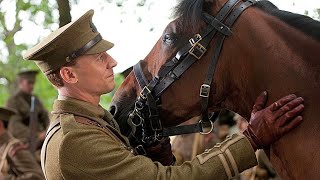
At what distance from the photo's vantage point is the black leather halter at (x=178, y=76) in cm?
278

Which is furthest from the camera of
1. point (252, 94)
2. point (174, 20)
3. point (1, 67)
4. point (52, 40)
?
point (1, 67)

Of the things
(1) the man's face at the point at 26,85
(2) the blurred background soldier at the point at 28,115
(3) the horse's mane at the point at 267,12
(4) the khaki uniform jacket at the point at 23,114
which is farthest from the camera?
(1) the man's face at the point at 26,85

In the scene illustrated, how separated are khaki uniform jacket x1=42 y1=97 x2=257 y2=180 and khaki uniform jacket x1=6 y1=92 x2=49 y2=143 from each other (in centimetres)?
661

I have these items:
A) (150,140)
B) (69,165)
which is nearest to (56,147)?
(69,165)

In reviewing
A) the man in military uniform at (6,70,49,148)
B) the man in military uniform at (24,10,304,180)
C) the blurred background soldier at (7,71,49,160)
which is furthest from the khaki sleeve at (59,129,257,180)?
the man in military uniform at (6,70,49,148)

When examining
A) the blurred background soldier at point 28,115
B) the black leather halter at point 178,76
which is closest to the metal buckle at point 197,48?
the black leather halter at point 178,76

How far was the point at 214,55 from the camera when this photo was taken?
2.78 m

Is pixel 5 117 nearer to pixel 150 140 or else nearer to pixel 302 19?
pixel 150 140

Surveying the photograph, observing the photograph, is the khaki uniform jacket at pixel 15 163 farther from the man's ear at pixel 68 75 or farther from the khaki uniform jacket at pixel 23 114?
the man's ear at pixel 68 75

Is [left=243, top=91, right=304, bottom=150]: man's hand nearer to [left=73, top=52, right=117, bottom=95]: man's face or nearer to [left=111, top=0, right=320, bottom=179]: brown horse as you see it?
[left=111, top=0, right=320, bottom=179]: brown horse

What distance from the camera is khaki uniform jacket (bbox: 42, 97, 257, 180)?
7.87ft

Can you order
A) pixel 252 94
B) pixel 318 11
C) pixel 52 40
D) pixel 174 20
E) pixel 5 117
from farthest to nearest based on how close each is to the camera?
1. pixel 5 117
2. pixel 318 11
3. pixel 174 20
4. pixel 252 94
5. pixel 52 40

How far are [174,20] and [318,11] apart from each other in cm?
273

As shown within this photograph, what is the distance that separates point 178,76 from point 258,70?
40 cm
